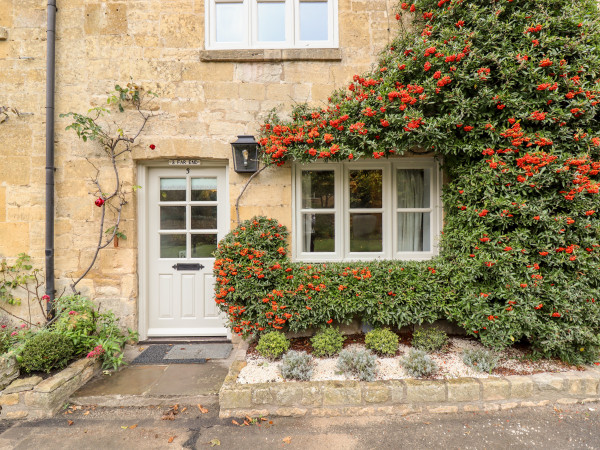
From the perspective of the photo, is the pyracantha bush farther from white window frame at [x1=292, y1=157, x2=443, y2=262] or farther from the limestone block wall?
the limestone block wall

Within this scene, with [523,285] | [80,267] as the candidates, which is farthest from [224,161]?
[523,285]

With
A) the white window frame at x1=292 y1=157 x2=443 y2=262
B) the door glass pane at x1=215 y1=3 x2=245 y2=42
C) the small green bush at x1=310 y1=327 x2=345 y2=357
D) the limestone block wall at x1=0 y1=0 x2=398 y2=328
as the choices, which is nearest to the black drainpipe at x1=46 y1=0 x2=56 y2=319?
the limestone block wall at x1=0 y1=0 x2=398 y2=328

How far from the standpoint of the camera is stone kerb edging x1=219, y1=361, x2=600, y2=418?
262cm

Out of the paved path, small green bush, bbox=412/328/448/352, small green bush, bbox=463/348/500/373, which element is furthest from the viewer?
small green bush, bbox=412/328/448/352

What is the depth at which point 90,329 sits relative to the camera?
11.0 ft

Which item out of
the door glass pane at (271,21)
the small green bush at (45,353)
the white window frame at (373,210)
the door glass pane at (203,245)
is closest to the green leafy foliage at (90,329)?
the small green bush at (45,353)

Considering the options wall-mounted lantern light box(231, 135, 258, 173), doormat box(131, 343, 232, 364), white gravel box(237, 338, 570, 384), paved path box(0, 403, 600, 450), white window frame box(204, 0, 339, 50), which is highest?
white window frame box(204, 0, 339, 50)

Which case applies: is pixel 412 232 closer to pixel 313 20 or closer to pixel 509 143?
pixel 509 143

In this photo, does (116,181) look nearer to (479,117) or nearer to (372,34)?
(372,34)

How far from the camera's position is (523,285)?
115 inches

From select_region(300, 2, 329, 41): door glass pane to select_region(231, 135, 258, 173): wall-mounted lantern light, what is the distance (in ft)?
5.15

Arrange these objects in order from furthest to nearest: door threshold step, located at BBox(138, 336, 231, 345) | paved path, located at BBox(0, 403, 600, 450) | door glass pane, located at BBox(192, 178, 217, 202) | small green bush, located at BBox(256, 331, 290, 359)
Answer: door glass pane, located at BBox(192, 178, 217, 202) → door threshold step, located at BBox(138, 336, 231, 345) → small green bush, located at BBox(256, 331, 290, 359) → paved path, located at BBox(0, 403, 600, 450)

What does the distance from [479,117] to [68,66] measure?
490cm

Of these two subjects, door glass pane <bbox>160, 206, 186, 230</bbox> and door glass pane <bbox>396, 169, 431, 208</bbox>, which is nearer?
door glass pane <bbox>396, 169, 431, 208</bbox>
